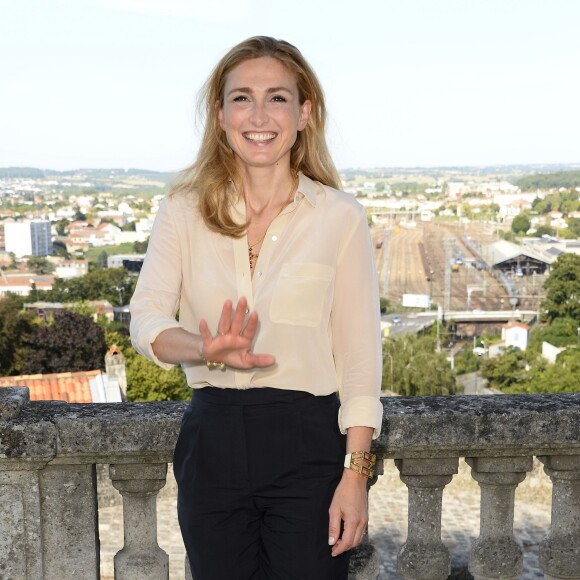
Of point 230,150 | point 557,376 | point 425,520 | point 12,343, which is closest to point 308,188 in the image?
point 230,150

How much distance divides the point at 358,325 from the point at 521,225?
133m

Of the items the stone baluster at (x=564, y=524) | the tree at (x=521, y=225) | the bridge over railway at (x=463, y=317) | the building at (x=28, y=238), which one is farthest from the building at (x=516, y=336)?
the tree at (x=521, y=225)

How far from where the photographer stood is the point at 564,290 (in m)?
51.2

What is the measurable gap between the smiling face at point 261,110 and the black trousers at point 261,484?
0.52 meters

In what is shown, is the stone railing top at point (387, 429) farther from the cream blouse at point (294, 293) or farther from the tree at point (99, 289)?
the tree at point (99, 289)

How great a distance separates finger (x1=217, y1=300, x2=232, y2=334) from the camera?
1626 millimetres

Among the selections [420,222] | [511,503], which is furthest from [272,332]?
[420,222]

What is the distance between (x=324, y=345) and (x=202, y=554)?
1.66ft

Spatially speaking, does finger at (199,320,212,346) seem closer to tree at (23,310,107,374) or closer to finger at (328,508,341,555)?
finger at (328,508,341,555)

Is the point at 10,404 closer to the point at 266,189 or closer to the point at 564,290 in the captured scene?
the point at 266,189

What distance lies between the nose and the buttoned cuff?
2.03ft

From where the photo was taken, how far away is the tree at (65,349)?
27969mm

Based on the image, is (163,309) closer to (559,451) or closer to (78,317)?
(559,451)

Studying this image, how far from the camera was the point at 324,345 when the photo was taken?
6.40ft
